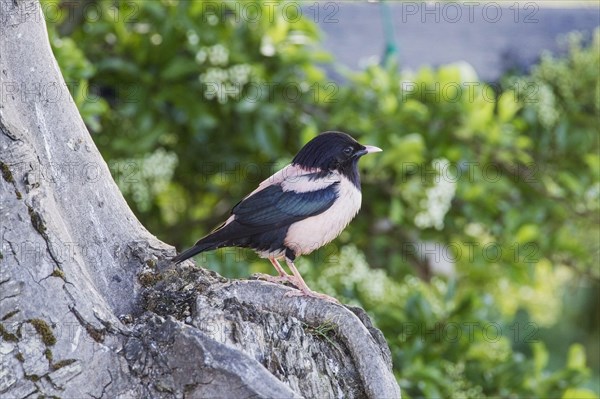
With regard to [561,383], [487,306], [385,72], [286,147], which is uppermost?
[385,72]

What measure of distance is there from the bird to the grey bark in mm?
156

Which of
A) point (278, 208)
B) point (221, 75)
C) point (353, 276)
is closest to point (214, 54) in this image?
point (221, 75)

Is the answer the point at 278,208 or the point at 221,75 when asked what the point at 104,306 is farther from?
the point at 221,75

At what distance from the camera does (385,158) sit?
4.70 m

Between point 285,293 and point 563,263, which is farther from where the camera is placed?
point 563,263

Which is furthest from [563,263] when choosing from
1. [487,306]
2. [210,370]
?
[210,370]

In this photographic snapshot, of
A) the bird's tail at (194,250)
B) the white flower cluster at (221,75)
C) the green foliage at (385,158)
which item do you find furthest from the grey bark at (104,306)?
the white flower cluster at (221,75)

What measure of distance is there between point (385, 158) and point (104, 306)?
2.40 metres

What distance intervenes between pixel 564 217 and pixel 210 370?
3649 millimetres

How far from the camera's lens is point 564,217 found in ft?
18.1

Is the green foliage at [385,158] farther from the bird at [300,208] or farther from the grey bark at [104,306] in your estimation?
the grey bark at [104,306]

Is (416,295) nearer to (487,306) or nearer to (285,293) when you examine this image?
(487,306)

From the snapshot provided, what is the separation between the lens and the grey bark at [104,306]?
241cm

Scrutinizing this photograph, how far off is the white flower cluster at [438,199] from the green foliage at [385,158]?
1 cm
